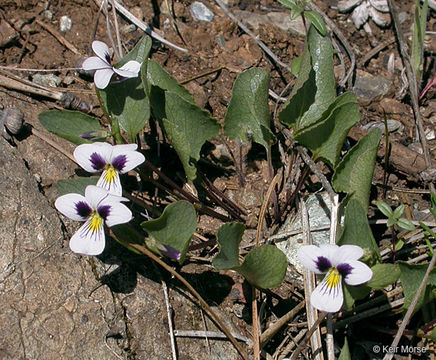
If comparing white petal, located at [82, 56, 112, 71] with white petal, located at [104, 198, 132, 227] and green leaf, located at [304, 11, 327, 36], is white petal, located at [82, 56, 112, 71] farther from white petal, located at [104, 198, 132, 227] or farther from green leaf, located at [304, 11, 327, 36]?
green leaf, located at [304, 11, 327, 36]

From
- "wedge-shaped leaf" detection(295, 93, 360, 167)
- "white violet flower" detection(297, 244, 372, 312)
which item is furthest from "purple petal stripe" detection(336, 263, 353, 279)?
"wedge-shaped leaf" detection(295, 93, 360, 167)

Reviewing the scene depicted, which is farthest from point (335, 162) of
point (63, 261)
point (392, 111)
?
point (63, 261)

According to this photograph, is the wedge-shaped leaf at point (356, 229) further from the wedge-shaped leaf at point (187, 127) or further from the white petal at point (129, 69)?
the white petal at point (129, 69)

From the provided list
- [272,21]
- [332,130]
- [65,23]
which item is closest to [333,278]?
[332,130]

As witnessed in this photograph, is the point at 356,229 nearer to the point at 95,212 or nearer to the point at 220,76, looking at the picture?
the point at 95,212

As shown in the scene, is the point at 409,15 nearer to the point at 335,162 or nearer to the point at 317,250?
the point at 335,162

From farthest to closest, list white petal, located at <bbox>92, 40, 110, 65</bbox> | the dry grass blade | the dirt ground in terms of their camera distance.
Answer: the dirt ground, white petal, located at <bbox>92, 40, 110, 65</bbox>, the dry grass blade
